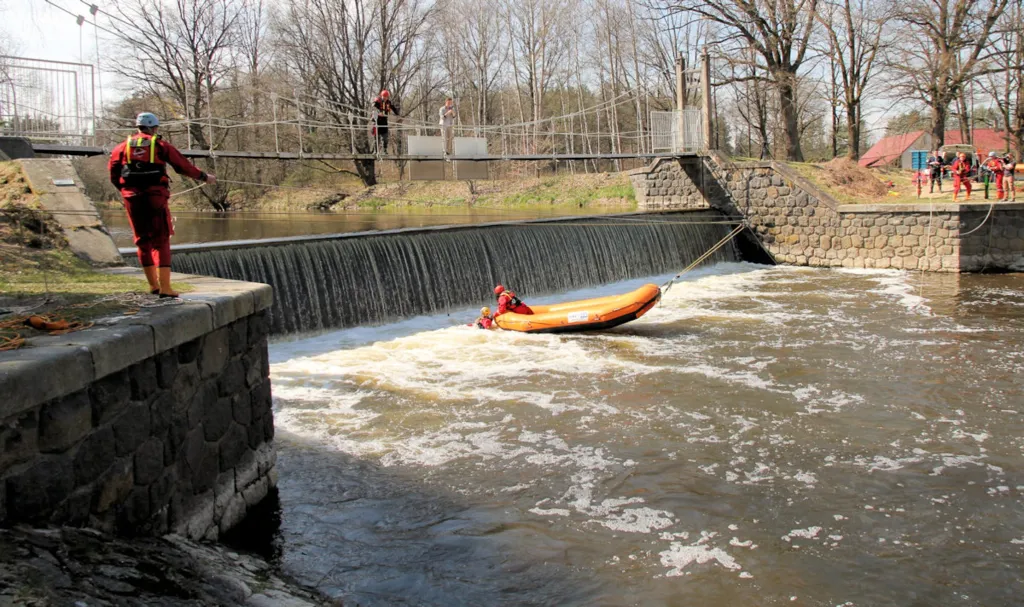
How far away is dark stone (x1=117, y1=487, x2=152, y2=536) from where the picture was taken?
147 inches

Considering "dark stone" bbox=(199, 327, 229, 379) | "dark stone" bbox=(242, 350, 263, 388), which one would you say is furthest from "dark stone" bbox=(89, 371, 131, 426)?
"dark stone" bbox=(242, 350, 263, 388)

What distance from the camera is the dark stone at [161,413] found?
13.2ft

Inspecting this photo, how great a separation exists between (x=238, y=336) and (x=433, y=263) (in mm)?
8158

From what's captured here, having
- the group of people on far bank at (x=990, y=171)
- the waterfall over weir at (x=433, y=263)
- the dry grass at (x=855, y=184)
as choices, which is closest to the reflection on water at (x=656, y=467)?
the waterfall over weir at (x=433, y=263)

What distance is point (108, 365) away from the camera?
141 inches

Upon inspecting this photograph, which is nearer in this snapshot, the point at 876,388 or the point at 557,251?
the point at 876,388

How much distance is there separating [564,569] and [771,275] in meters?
14.2

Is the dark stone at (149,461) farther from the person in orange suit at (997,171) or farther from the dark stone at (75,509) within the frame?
the person in orange suit at (997,171)

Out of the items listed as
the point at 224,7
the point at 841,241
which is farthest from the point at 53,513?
the point at 224,7

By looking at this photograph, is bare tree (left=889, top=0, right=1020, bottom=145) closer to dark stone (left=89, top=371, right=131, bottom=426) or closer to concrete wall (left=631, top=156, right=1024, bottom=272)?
concrete wall (left=631, top=156, right=1024, bottom=272)

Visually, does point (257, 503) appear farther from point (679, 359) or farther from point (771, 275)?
point (771, 275)

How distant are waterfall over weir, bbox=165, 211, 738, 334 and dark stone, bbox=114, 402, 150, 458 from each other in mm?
6713

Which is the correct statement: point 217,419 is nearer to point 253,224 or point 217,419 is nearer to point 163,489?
point 163,489

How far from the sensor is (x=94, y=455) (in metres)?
3.53
